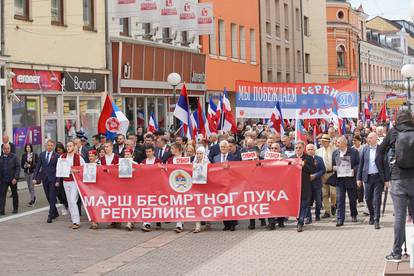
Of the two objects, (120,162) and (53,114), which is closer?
(120,162)

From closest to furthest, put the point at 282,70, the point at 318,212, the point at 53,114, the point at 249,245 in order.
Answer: the point at 249,245
the point at 318,212
the point at 53,114
the point at 282,70

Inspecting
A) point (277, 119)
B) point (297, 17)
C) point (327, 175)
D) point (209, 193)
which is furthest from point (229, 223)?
point (297, 17)

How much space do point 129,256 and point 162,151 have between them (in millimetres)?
4863

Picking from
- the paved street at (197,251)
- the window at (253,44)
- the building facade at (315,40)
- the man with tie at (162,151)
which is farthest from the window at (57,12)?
the building facade at (315,40)

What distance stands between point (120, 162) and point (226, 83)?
2810 centimetres

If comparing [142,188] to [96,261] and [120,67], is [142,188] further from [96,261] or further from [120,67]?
[120,67]

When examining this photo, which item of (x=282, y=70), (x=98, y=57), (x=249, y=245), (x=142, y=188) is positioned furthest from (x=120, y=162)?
(x=282, y=70)

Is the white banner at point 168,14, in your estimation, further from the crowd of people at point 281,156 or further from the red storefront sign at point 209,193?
the red storefront sign at point 209,193

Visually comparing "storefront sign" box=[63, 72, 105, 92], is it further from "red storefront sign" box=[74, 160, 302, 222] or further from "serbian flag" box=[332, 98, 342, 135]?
"red storefront sign" box=[74, 160, 302, 222]

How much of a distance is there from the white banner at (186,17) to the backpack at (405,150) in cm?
2503

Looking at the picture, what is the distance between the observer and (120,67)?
102ft

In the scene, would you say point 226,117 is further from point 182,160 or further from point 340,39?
point 340,39

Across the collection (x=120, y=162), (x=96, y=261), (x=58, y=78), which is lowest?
(x=96, y=261)

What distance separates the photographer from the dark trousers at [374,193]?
14133 mm
